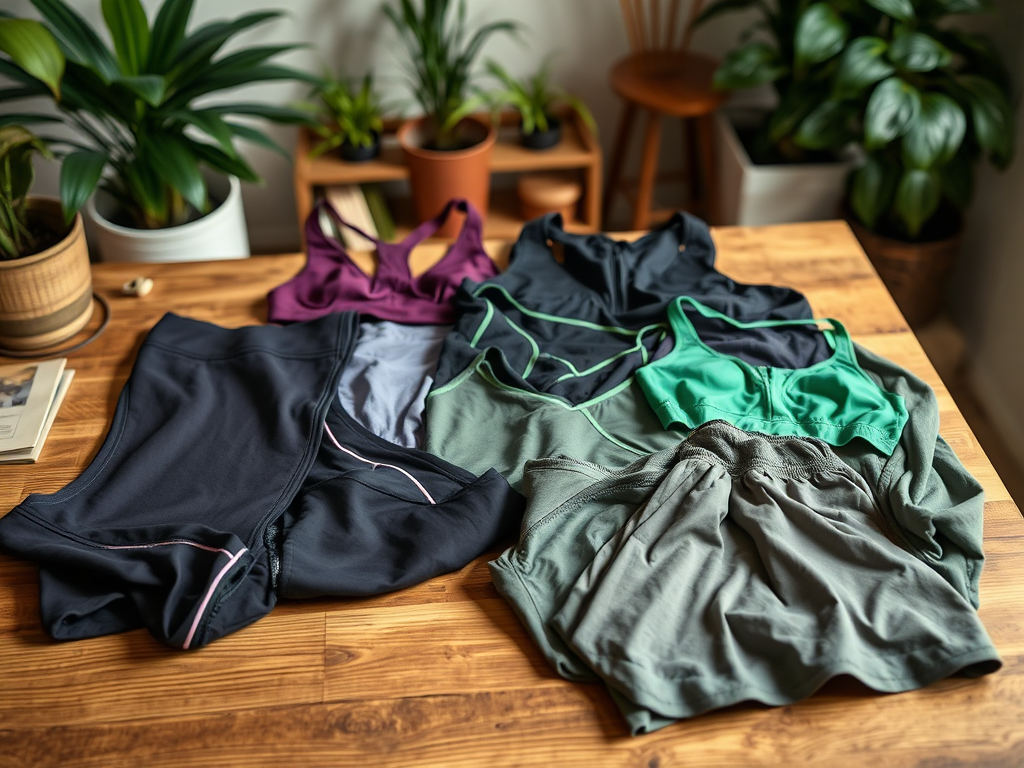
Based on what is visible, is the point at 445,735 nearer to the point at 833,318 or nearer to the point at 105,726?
the point at 105,726

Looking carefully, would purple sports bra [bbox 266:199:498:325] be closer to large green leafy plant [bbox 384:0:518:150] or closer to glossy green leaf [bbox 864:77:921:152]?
large green leafy plant [bbox 384:0:518:150]

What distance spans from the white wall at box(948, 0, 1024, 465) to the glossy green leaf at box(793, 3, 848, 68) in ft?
1.42

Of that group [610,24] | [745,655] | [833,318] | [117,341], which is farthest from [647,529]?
[610,24]

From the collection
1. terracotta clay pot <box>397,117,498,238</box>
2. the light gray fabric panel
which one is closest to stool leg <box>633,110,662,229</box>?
terracotta clay pot <box>397,117,498,238</box>

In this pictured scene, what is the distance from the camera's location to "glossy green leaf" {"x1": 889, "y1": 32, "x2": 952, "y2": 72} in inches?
80.2

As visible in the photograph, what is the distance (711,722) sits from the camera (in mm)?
1155

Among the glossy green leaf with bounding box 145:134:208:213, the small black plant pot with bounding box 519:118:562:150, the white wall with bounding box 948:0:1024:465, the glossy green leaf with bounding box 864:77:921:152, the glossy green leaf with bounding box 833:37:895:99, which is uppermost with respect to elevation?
the glossy green leaf with bounding box 833:37:895:99

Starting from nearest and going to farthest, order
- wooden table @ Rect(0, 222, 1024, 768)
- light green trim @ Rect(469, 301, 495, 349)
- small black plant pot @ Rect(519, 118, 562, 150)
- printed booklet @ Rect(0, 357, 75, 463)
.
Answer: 1. wooden table @ Rect(0, 222, 1024, 768)
2. printed booklet @ Rect(0, 357, 75, 463)
3. light green trim @ Rect(469, 301, 495, 349)
4. small black plant pot @ Rect(519, 118, 562, 150)

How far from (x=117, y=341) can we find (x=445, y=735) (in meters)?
1.10

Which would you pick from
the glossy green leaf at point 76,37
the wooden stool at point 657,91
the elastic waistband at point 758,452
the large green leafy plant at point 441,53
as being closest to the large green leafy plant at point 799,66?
the wooden stool at point 657,91

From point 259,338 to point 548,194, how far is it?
45.2 inches

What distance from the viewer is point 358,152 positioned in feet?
8.21

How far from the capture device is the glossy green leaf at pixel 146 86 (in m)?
1.77

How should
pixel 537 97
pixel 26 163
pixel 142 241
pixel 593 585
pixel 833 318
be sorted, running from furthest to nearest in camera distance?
pixel 537 97, pixel 142 241, pixel 833 318, pixel 26 163, pixel 593 585
